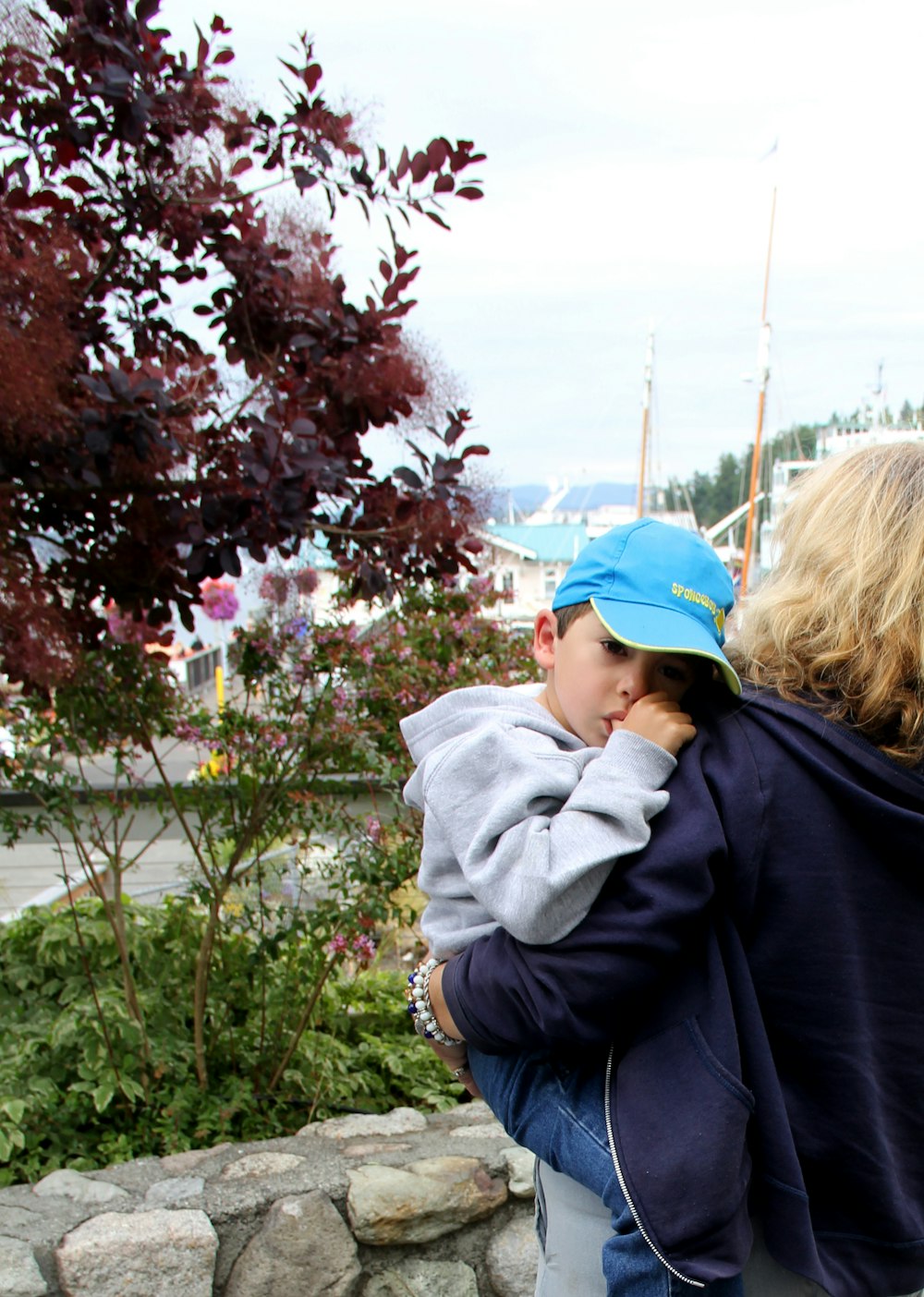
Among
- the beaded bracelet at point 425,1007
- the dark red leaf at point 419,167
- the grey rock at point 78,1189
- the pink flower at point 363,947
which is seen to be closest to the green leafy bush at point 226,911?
the pink flower at point 363,947

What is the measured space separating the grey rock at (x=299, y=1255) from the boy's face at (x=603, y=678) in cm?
171

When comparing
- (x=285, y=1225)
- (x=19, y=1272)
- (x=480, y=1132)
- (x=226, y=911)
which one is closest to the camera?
(x=19, y=1272)

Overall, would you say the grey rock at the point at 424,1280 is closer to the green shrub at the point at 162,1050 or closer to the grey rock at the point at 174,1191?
the grey rock at the point at 174,1191

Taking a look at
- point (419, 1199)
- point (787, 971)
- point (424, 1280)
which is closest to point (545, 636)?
point (787, 971)

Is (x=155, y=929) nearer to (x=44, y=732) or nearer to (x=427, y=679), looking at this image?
(x=44, y=732)

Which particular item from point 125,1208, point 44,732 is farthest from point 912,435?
point 44,732

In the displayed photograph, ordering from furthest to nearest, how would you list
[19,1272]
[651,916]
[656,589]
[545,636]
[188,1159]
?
[188,1159], [19,1272], [545,636], [656,589], [651,916]

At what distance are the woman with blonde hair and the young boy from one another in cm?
4

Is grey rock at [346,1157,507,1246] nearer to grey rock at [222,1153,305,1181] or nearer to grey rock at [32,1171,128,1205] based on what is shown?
grey rock at [222,1153,305,1181]

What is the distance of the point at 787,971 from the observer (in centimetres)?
130

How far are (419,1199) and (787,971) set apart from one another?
5.74 ft

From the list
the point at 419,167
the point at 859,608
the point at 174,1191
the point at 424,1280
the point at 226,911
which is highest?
the point at 419,167

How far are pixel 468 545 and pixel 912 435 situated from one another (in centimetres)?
180

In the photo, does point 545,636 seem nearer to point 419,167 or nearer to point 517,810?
point 517,810
